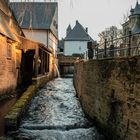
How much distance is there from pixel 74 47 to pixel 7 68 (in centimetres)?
5152

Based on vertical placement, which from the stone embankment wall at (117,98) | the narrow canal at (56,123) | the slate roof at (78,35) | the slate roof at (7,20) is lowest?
the narrow canal at (56,123)

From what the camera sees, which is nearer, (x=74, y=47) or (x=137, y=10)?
(x=137, y=10)

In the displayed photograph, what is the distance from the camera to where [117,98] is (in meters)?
9.48

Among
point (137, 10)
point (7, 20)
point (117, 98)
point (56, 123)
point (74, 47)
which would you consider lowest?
point (56, 123)

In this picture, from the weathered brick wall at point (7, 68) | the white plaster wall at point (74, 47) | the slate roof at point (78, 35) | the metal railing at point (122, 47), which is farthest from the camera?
the slate roof at point (78, 35)

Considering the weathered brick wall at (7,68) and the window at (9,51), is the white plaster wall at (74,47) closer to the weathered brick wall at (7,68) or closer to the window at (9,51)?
the weathered brick wall at (7,68)

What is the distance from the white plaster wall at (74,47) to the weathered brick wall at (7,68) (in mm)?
48067

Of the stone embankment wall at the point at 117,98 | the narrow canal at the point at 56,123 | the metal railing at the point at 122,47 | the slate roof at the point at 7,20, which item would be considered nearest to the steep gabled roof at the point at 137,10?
the slate roof at the point at 7,20

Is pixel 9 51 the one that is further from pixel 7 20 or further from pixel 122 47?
pixel 122 47

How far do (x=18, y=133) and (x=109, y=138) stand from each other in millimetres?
3032

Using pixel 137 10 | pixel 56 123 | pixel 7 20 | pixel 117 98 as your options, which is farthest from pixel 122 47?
pixel 137 10

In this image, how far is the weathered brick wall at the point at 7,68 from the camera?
1703 centimetres

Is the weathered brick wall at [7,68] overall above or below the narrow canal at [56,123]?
above

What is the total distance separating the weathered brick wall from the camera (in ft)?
55.9
